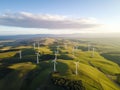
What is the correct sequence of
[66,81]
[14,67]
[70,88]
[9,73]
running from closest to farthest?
[70,88] → [66,81] → [9,73] → [14,67]

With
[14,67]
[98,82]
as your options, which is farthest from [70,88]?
[14,67]

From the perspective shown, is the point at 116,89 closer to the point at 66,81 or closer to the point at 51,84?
the point at 66,81

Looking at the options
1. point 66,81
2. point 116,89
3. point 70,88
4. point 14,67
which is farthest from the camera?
point 14,67

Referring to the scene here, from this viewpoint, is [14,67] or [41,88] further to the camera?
[14,67]

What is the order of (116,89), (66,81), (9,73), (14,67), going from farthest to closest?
1. (14,67)
2. (9,73)
3. (116,89)
4. (66,81)

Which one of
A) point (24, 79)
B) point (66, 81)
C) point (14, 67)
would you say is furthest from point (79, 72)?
point (14, 67)

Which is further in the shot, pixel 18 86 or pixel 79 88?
pixel 18 86

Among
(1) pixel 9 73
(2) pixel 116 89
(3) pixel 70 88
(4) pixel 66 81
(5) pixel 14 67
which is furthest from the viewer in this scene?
(5) pixel 14 67

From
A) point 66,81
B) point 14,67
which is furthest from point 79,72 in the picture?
point 14,67

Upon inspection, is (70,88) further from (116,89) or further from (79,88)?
(116,89)
